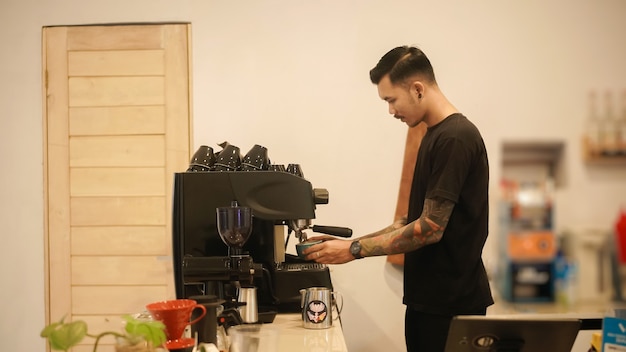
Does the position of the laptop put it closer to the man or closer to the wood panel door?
the man

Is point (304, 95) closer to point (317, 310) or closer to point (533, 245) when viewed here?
point (317, 310)

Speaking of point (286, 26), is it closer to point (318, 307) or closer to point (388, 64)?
point (388, 64)

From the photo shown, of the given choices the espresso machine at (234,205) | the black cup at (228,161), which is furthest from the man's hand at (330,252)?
the black cup at (228,161)

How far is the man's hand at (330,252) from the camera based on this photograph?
82.0 inches

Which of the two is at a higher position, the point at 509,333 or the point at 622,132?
the point at 622,132

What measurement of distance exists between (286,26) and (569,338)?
2191 mm

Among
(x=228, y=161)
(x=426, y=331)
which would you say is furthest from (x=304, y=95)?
(x=426, y=331)

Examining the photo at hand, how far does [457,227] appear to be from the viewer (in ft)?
6.59

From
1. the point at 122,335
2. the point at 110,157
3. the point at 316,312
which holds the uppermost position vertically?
the point at 110,157

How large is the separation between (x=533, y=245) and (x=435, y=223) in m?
1.49

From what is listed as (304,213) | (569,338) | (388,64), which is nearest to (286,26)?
(388,64)

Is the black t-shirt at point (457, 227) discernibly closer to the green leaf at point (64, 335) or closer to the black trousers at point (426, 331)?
the black trousers at point (426, 331)

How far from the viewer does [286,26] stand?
10.1 ft

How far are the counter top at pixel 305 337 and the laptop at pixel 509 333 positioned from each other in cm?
37
